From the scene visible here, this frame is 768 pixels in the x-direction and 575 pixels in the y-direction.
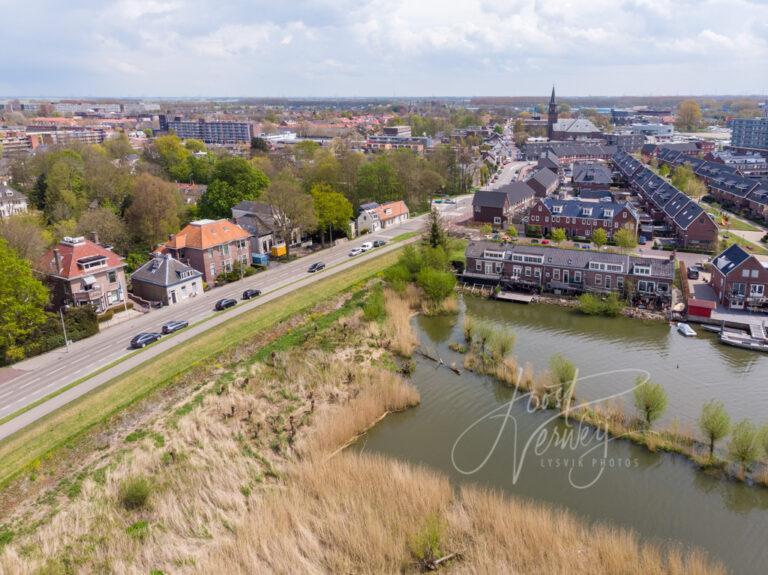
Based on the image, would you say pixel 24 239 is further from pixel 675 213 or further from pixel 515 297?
pixel 675 213

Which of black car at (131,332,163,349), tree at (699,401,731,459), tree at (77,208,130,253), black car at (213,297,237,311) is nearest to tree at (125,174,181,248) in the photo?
tree at (77,208,130,253)

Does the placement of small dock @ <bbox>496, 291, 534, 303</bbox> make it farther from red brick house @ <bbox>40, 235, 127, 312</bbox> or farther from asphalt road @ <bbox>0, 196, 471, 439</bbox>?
red brick house @ <bbox>40, 235, 127, 312</bbox>

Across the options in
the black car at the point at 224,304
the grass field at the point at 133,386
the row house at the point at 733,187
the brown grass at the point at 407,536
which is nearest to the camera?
the brown grass at the point at 407,536

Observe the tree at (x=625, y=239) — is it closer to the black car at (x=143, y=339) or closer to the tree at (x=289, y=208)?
the tree at (x=289, y=208)

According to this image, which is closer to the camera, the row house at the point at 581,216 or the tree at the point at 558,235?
the tree at the point at 558,235

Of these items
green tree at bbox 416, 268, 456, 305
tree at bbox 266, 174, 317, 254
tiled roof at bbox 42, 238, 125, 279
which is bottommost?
green tree at bbox 416, 268, 456, 305

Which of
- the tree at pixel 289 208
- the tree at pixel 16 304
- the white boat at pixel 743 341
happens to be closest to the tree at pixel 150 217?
the tree at pixel 289 208

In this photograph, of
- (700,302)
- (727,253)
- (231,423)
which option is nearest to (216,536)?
(231,423)
